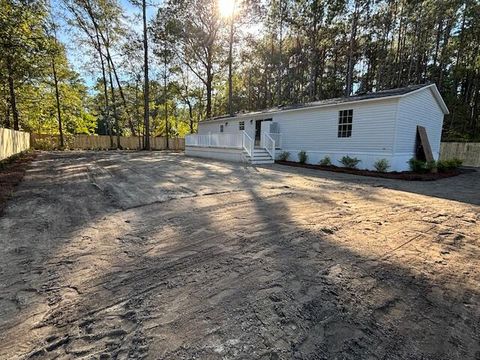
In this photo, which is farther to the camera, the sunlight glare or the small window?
the sunlight glare

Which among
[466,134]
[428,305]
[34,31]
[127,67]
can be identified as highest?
[127,67]

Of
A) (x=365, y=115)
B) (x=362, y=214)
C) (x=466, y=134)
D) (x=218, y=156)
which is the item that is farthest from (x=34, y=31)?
(x=466, y=134)

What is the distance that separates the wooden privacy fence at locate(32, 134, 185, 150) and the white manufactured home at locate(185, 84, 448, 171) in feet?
50.5

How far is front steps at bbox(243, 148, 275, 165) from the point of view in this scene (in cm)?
1220

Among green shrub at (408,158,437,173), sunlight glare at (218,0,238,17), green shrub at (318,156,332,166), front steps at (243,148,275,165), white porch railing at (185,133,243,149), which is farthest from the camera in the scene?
sunlight glare at (218,0,238,17)

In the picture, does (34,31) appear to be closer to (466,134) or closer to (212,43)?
(212,43)

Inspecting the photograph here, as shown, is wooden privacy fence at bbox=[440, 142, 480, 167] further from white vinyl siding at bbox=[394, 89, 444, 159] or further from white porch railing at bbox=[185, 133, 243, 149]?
white porch railing at bbox=[185, 133, 243, 149]

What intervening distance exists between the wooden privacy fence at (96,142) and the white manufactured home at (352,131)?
1539 centimetres

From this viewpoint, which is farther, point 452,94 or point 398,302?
point 452,94

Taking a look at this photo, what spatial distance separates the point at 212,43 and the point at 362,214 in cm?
2214

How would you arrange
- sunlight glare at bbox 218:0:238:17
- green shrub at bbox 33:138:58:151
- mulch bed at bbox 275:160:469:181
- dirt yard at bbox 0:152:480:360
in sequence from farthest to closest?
1. green shrub at bbox 33:138:58:151
2. sunlight glare at bbox 218:0:238:17
3. mulch bed at bbox 275:160:469:181
4. dirt yard at bbox 0:152:480:360

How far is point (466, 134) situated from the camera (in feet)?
67.9

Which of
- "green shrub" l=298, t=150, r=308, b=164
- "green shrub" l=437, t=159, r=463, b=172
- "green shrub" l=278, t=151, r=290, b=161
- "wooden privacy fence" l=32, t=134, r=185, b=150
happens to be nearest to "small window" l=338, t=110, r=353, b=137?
"green shrub" l=298, t=150, r=308, b=164

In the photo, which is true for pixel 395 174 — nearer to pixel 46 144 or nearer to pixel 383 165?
pixel 383 165
